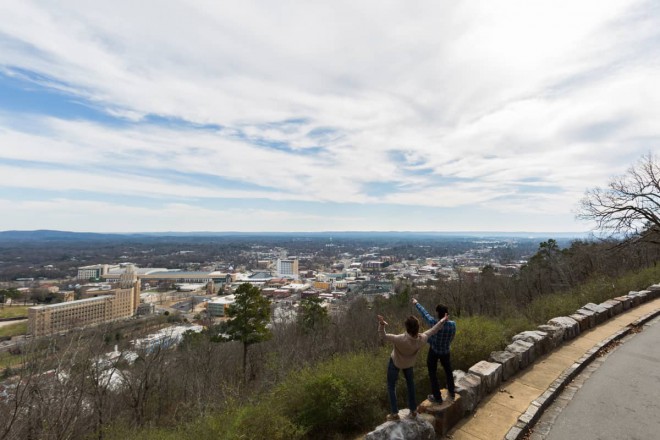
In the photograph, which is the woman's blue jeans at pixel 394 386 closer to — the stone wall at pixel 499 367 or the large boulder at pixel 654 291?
the stone wall at pixel 499 367

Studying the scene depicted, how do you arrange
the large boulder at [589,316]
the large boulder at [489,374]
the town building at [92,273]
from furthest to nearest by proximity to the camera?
1. the town building at [92,273]
2. the large boulder at [589,316]
3. the large boulder at [489,374]

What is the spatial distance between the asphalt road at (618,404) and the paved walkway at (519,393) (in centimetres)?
52

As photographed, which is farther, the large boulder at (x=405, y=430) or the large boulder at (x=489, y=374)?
the large boulder at (x=489, y=374)

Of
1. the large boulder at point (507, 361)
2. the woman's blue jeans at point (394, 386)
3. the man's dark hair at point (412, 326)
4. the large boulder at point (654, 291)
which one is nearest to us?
the man's dark hair at point (412, 326)

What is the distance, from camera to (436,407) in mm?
5137

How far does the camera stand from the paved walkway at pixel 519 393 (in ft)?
16.9

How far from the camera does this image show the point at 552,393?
19.5 feet

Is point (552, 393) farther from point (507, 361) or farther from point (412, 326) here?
point (412, 326)

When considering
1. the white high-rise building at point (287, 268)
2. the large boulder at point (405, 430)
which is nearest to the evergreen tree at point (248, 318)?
the large boulder at point (405, 430)

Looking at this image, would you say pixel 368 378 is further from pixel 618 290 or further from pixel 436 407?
pixel 618 290

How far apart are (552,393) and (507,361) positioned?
3.01 feet

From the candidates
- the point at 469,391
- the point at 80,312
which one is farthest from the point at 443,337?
the point at 80,312

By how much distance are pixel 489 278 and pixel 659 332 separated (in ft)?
73.2

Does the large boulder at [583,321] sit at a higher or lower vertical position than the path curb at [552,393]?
higher
